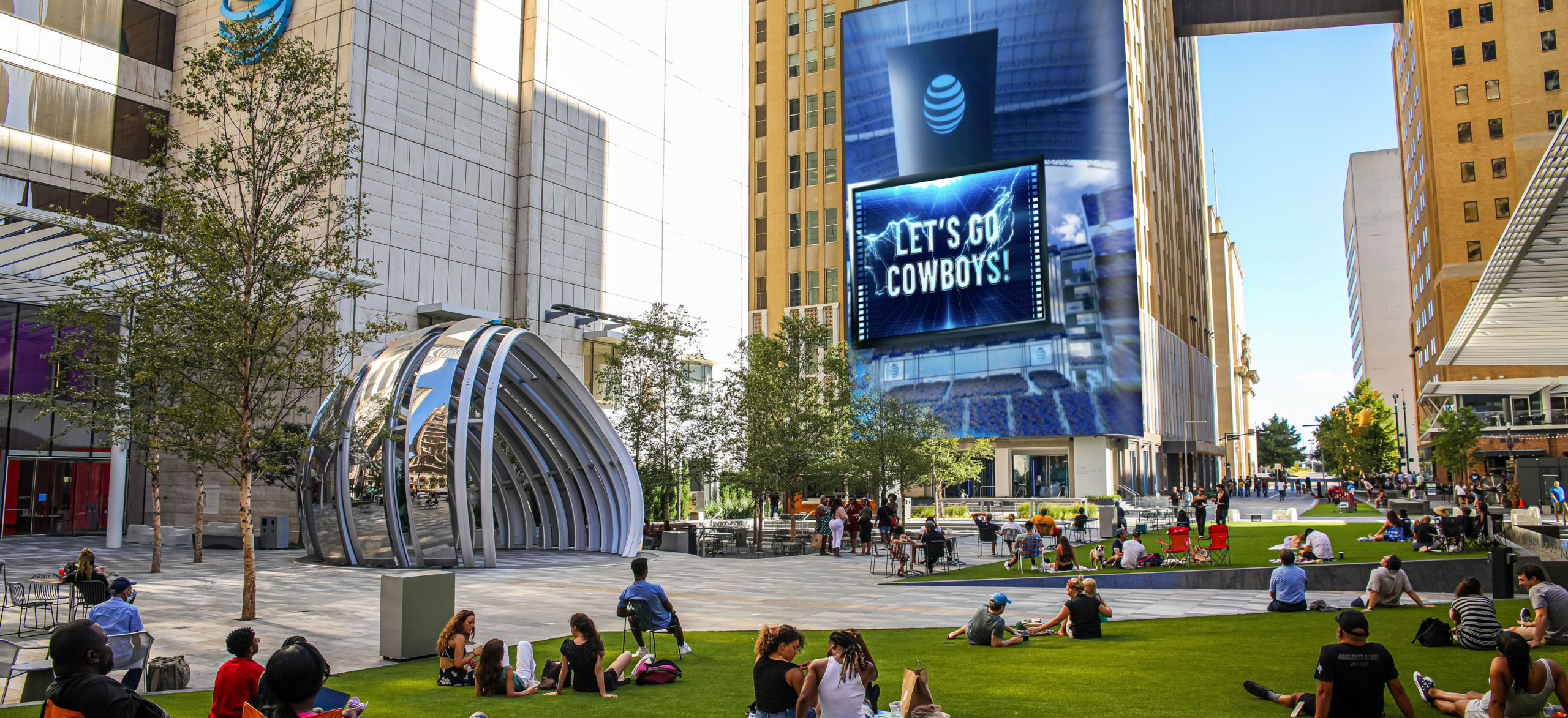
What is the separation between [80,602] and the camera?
14.9 metres

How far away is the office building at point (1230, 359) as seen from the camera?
128250mm

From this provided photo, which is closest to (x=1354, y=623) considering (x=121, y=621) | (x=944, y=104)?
(x=121, y=621)

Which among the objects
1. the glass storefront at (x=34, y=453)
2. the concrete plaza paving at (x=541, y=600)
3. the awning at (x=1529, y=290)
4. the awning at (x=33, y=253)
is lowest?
the concrete plaza paving at (x=541, y=600)

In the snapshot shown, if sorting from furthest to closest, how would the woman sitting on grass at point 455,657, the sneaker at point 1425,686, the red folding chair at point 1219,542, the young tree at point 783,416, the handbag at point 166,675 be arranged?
the young tree at point 783,416 < the red folding chair at point 1219,542 < the woman sitting on grass at point 455,657 < the handbag at point 166,675 < the sneaker at point 1425,686

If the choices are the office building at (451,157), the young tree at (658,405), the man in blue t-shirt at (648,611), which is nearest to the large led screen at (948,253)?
the office building at (451,157)

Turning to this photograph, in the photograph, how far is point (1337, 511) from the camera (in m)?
50.0

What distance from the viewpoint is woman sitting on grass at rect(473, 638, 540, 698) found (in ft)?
32.6

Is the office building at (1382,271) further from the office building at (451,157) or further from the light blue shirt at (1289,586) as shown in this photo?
the light blue shirt at (1289,586)

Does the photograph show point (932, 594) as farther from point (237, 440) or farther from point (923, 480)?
point (923, 480)

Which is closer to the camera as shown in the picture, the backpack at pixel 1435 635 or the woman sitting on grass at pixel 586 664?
the woman sitting on grass at pixel 586 664

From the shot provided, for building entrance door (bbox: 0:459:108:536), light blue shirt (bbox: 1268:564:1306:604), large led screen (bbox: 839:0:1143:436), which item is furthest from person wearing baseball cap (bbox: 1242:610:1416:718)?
large led screen (bbox: 839:0:1143:436)

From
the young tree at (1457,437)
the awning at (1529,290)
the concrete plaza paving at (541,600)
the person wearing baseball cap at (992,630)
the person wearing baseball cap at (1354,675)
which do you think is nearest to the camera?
the person wearing baseball cap at (1354,675)

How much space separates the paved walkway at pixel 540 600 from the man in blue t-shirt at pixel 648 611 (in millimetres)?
2441

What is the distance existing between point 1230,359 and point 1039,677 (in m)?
144
